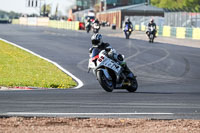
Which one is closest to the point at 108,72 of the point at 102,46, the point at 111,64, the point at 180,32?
the point at 111,64

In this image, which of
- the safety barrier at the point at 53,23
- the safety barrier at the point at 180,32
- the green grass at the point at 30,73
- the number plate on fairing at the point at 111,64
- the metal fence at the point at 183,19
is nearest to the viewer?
the number plate on fairing at the point at 111,64

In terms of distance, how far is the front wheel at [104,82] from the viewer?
46.8 ft

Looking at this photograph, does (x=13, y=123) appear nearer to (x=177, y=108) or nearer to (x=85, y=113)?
(x=85, y=113)

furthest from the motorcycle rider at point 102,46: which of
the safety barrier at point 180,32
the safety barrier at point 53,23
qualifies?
the safety barrier at point 53,23

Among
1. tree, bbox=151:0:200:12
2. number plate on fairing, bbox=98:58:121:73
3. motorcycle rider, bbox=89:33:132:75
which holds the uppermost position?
tree, bbox=151:0:200:12

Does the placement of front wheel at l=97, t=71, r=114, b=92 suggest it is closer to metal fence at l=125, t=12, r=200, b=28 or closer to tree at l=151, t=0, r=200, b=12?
metal fence at l=125, t=12, r=200, b=28

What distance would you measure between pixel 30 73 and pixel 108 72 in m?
6.67

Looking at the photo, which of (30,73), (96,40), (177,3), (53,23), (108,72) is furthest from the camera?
(177,3)

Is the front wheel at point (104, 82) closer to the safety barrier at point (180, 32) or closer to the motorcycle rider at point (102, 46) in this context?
the motorcycle rider at point (102, 46)

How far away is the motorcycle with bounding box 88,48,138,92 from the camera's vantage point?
46.7 ft

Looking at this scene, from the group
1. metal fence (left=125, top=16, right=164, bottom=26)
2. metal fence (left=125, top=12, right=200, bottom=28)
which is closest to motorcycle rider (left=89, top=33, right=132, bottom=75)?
metal fence (left=125, top=12, right=200, bottom=28)

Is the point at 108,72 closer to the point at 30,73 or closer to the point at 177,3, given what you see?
the point at 30,73

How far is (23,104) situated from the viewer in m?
11.3

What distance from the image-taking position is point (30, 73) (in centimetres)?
2067
